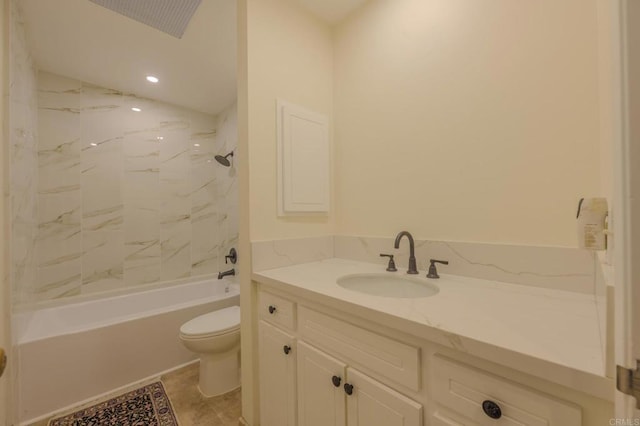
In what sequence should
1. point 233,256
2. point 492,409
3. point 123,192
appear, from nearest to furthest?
1. point 492,409
2. point 123,192
3. point 233,256

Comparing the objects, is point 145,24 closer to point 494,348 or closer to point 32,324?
point 32,324

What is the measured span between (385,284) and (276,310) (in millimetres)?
554

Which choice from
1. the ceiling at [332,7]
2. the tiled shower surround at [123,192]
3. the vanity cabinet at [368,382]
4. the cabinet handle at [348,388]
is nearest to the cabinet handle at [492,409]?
the vanity cabinet at [368,382]

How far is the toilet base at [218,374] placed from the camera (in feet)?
5.54

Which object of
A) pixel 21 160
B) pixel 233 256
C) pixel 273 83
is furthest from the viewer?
pixel 233 256

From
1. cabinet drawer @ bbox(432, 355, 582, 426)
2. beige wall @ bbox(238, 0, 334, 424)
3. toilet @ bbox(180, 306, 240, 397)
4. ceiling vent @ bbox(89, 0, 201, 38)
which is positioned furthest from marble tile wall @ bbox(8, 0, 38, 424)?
cabinet drawer @ bbox(432, 355, 582, 426)

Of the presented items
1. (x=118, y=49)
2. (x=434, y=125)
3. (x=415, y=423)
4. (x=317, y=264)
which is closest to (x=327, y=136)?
(x=434, y=125)

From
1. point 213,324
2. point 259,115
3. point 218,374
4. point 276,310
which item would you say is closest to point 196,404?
point 218,374

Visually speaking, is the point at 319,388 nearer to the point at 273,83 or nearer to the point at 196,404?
the point at 196,404

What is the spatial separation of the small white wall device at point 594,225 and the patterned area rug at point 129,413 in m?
2.03

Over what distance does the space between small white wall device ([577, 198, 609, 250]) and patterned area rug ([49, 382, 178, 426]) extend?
6.67ft

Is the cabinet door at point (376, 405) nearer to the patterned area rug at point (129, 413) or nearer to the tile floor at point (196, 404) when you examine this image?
the tile floor at point (196, 404)

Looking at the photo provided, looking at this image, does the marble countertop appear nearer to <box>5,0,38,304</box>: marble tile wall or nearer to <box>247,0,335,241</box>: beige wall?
<box>247,0,335,241</box>: beige wall

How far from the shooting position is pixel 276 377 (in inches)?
45.4
